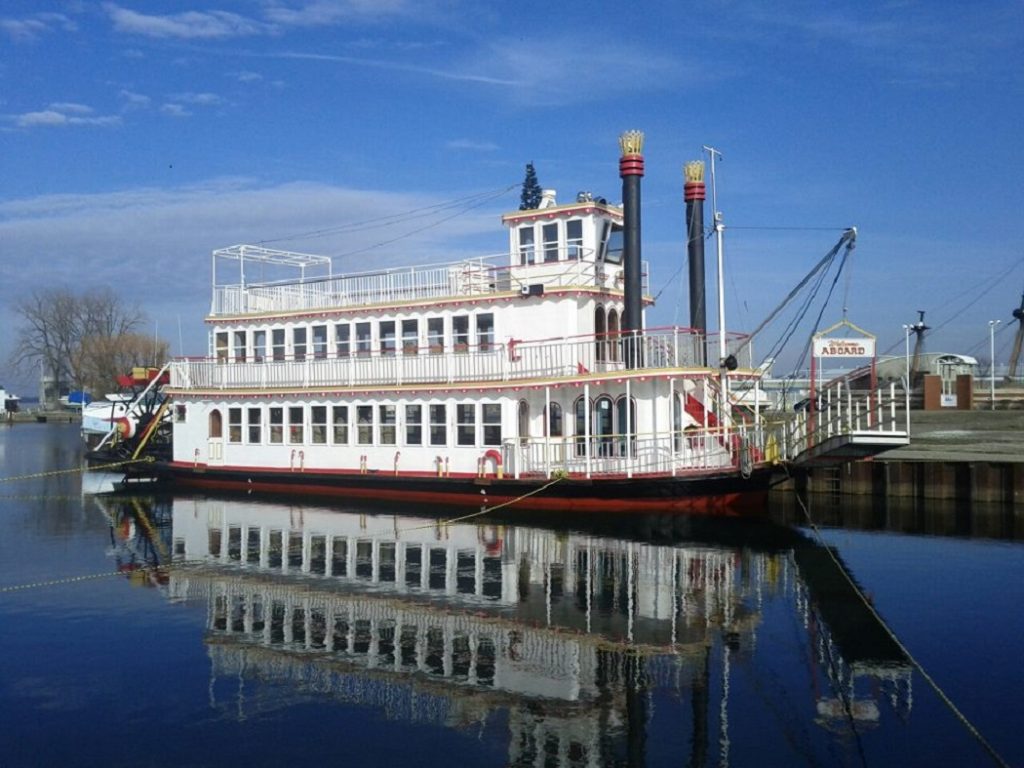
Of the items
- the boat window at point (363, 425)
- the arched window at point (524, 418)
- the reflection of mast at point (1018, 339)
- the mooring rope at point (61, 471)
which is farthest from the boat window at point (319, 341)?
the reflection of mast at point (1018, 339)

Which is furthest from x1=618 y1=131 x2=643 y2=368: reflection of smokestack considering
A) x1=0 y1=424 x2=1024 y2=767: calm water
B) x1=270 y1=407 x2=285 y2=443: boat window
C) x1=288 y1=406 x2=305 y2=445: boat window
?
x1=270 y1=407 x2=285 y2=443: boat window

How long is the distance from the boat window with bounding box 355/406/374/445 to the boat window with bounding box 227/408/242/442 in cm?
525

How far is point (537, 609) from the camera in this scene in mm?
15109

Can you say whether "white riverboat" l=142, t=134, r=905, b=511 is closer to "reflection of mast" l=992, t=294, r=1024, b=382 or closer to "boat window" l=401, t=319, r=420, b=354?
"boat window" l=401, t=319, r=420, b=354

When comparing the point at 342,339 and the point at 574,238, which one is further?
the point at 342,339

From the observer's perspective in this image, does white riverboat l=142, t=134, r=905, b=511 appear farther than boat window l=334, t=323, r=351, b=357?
No

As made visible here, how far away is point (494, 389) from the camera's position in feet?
83.3

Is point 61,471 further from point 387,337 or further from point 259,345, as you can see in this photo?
point 387,337

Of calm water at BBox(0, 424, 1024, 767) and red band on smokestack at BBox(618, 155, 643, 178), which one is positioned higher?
red band on smokestack at BBox(618, 155, 643, 178)

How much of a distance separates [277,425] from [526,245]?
10377mm

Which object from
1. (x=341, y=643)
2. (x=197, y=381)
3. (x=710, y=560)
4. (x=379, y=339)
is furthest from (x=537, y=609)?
(x=197, y=381)

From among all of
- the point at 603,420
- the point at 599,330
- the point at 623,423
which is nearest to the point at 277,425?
the point at 599,330

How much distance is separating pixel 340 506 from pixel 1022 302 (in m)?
43.5

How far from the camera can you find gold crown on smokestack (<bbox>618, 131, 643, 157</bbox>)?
25250 millimetres
